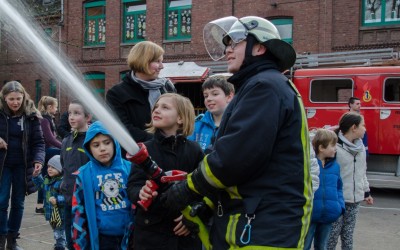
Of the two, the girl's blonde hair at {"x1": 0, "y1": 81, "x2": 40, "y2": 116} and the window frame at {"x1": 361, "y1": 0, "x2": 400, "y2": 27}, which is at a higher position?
the window frame at {"x1": 361, "y1": 0, "x2": 400, "y2": 27}

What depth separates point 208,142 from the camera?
4.72 m

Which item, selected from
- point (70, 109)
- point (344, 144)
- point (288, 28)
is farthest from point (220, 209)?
point (288, 28)

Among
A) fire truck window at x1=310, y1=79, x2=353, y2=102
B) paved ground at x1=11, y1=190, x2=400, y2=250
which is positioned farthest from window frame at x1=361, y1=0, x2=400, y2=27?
paved ground at x1=11, y1=190, x2=400, y2=250

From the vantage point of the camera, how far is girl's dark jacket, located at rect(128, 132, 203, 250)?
3453 mm

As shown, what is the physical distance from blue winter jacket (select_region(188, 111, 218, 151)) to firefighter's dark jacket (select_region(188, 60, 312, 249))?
6.95 ft

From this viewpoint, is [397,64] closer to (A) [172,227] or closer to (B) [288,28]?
(B) [288,28]

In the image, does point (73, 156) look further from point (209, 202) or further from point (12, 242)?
Answer: point (209, 202)

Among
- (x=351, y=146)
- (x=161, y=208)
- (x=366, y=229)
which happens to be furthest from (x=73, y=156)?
(x=366, y=229)

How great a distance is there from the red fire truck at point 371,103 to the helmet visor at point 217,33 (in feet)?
31.5

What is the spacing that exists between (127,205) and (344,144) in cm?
290

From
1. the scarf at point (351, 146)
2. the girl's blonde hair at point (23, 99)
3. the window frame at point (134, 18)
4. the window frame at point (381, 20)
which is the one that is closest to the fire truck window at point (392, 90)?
the window frame at point (381, 20)

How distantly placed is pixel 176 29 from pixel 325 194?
1949cm

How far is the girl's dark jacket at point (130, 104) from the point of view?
13.4 feet

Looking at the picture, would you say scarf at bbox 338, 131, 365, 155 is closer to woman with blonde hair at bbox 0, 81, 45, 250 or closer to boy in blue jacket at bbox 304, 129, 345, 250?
boy in blue jacket at bbox 304, 129, 345, 250
